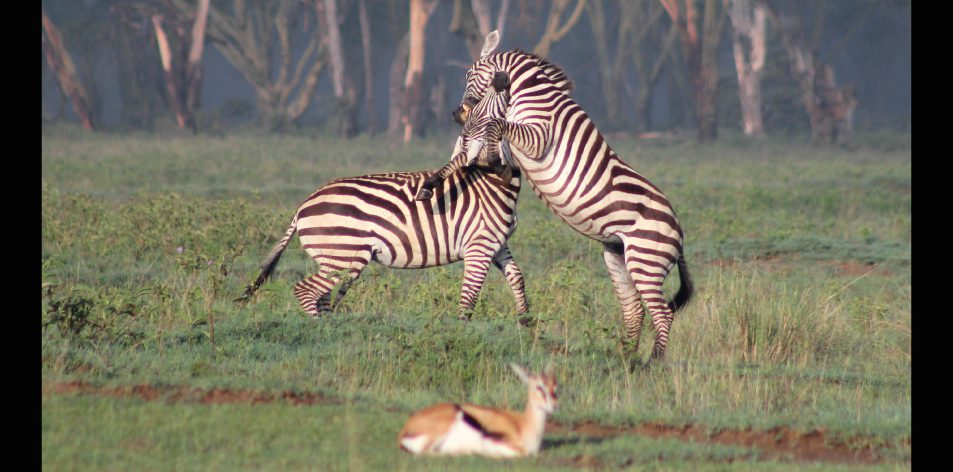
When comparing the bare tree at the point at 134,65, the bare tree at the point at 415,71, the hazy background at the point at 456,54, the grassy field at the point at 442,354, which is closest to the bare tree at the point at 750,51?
the hazy background at the point at 456,54

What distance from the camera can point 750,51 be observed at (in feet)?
109

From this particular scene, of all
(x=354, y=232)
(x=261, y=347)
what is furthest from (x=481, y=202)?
(x=261, y=347)

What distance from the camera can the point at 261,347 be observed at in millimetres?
7914

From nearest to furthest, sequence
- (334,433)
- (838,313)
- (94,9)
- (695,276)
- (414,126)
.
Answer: (334,433) < (838,313) < (695,276) < (414,126) < (94,9)

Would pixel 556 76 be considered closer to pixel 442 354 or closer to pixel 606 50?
pixel 442 354

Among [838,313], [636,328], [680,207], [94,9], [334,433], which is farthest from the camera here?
[94,9]

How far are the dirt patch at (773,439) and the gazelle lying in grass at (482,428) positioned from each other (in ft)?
2.61

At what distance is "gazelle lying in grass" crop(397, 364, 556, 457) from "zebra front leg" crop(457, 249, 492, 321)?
10.2 ft

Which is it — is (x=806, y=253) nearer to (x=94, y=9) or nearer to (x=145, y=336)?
(x=145, y=336)

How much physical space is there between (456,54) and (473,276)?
53.1 m

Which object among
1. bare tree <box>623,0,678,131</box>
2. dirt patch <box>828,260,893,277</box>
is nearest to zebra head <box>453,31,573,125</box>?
dirt patch <box>828,260,893,277</box>
